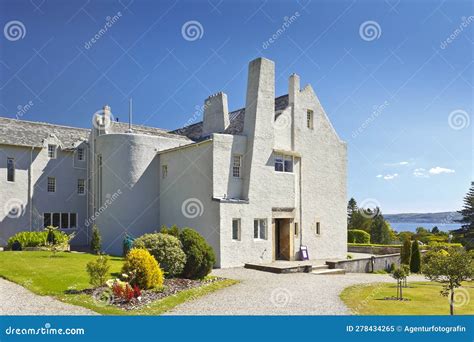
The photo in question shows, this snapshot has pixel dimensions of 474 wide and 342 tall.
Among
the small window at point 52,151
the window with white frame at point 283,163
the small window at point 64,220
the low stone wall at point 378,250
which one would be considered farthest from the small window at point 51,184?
the low stone wall at point 378,250

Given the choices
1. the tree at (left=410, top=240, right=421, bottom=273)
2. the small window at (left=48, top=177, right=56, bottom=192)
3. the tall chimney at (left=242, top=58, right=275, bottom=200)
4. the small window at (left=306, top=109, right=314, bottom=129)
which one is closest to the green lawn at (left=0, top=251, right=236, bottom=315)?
the tall chimney at (left=242, top=58, right=275, bottom=200)

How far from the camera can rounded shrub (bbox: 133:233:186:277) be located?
58.4 ft

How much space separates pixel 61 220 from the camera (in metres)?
33.2

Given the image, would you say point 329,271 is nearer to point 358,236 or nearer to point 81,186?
point 81,186

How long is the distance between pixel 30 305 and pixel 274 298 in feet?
26.6

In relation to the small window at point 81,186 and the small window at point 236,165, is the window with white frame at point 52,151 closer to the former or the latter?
the small window at point 81,186

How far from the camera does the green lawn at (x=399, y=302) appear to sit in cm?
1374

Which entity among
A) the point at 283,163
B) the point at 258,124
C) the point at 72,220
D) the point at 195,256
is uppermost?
the point at 258,124

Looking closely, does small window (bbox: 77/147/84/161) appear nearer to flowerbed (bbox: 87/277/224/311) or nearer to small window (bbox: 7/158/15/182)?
small window (bbox: 7/158/15/182)

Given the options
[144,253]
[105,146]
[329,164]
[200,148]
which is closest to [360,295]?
[144,253]

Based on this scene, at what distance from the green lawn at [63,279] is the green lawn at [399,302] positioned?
5559mm

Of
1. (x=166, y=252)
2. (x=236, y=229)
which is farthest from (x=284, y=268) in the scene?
(x=166, y=252)

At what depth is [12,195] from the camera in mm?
30766

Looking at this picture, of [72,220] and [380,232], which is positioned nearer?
[72,220]
